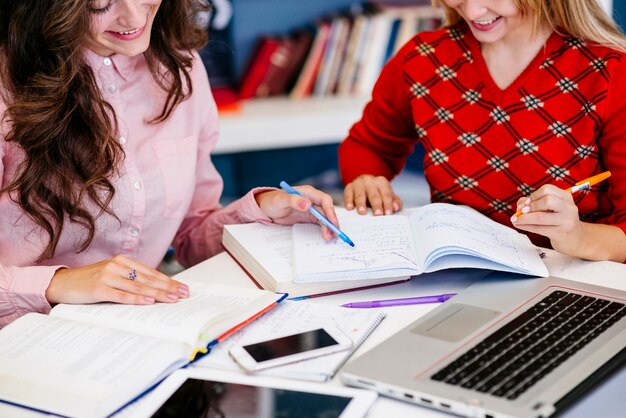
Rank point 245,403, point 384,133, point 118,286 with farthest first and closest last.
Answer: point 384,133, point 118,286, point 245,403

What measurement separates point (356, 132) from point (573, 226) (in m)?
0.66

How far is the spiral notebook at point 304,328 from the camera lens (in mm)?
946

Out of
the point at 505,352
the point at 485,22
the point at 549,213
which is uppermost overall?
the point at 485,22

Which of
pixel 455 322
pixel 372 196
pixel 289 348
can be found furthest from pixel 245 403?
pixel 372 196

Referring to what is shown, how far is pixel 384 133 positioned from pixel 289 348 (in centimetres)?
80

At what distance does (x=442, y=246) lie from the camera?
3.78ft

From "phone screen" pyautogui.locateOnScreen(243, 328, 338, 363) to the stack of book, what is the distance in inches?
79.9

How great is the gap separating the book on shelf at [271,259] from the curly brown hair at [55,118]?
23 cm

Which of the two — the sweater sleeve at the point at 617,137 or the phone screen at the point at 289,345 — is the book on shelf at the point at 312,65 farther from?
the phone screen at the point at 289,345

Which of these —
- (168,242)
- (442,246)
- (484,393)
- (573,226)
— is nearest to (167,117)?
(168,242)

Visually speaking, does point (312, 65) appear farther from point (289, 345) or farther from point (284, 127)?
point (289, 345)

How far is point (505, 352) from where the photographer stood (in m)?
0.94

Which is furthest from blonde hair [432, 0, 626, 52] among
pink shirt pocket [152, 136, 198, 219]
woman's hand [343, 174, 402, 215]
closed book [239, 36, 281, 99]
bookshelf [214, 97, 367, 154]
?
closed book [239, 36, 281, 99]

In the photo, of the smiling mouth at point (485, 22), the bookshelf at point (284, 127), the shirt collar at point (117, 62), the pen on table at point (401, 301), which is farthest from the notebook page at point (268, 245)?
the bookshelf at point (284, 127)
